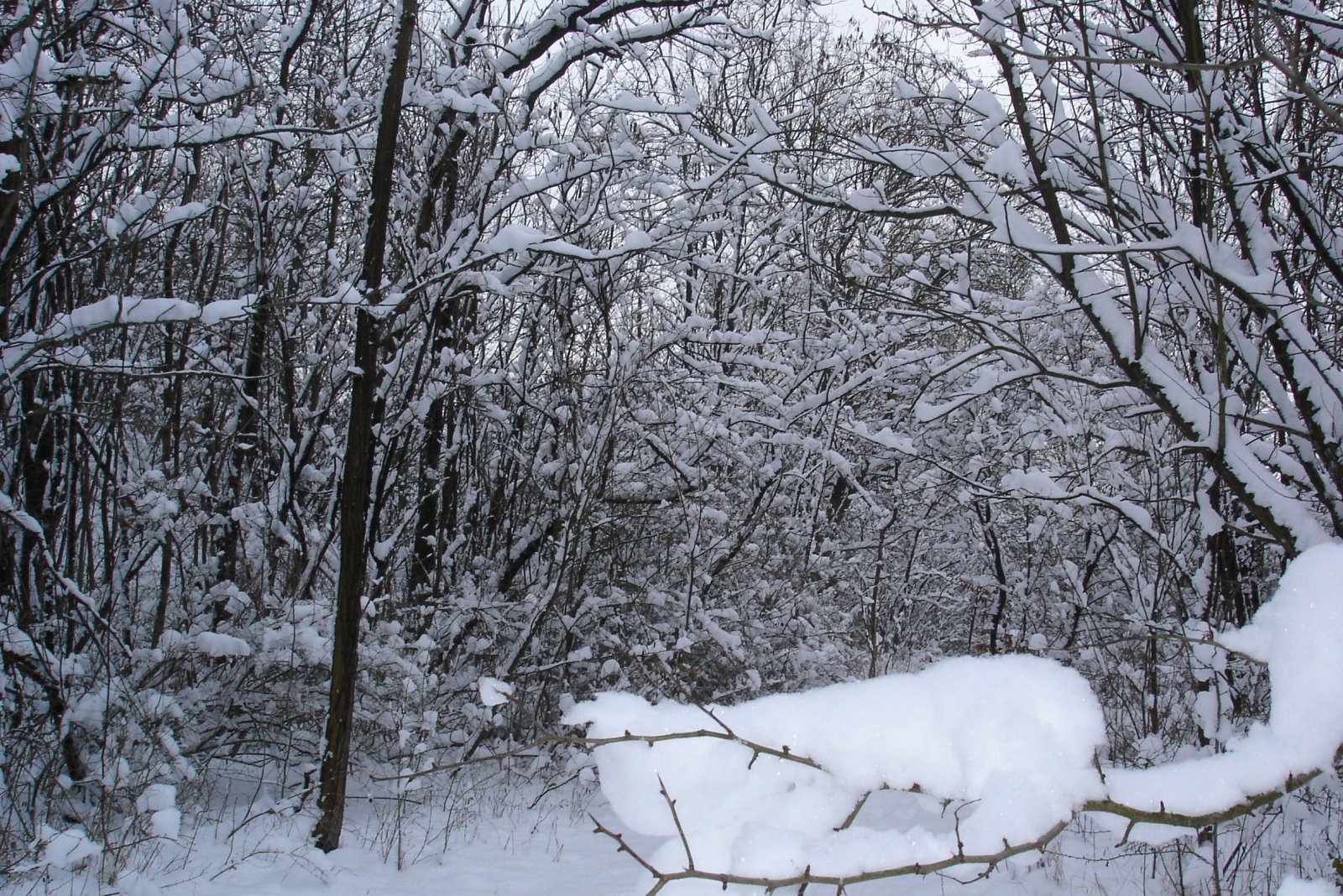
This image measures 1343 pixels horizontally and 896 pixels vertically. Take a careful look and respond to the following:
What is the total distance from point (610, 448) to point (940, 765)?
5298 mm

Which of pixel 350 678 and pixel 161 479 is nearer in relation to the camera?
pixel 350 678

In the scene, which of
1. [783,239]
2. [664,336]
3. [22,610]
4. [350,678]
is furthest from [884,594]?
[22,610]

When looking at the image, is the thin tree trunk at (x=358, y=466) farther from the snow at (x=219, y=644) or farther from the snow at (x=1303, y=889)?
the snow at (x=1303, y=889)

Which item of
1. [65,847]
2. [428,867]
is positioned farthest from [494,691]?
[428,867]

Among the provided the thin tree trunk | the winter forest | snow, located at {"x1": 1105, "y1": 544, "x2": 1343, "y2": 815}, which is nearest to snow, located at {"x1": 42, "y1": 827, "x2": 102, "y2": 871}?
the winter forest

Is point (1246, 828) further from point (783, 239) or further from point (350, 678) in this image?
point (783, 239)

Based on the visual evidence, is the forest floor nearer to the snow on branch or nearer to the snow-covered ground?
the snow-covered ground

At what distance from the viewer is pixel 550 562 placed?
608 cm

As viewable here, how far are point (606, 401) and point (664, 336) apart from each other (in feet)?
2.10

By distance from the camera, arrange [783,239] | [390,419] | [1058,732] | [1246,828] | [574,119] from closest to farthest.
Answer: [1058,732]
[1246,828]
[390,419]
[574,119]
[783,239]

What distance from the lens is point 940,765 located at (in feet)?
2.07

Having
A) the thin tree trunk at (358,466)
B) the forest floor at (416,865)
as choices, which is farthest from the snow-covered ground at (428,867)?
the thin tree trunk at (358,466)

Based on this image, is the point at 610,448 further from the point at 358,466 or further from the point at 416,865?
the point at 416,865

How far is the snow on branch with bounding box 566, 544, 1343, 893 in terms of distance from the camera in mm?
609
